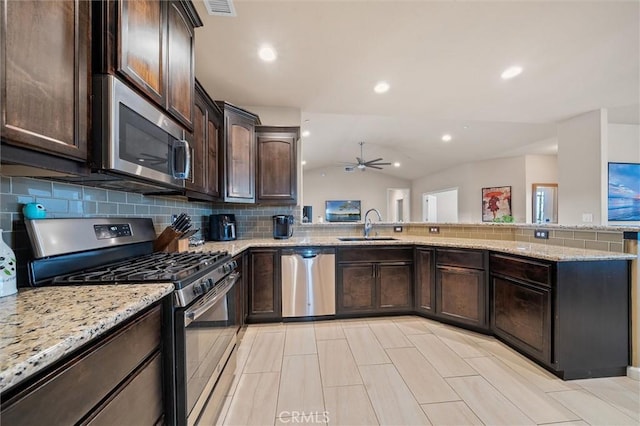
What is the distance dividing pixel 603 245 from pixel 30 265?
356cm

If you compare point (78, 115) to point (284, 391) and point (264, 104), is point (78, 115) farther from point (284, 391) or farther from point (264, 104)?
point (264, 104)

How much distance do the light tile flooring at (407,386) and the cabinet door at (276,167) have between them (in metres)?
1.52

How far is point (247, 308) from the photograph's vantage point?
2.70m

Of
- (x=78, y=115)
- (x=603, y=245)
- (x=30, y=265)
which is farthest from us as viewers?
(x=603, y=245)

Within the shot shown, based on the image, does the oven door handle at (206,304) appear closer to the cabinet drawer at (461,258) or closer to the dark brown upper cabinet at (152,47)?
the dark brown upper cabinet at (152,47)

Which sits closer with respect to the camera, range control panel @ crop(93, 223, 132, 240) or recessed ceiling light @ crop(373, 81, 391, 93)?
range control panel @ crop(93, 223, 132, 240)

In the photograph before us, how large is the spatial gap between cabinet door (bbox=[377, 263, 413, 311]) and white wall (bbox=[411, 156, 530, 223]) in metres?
5.11

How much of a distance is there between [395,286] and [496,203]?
5.34 m

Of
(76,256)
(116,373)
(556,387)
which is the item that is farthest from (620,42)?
(76,256)

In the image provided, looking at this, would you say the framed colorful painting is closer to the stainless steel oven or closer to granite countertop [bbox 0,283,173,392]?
the stainless steel oven

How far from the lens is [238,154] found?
286 centimetres

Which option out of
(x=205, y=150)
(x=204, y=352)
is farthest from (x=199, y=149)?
(x=204, y=352)

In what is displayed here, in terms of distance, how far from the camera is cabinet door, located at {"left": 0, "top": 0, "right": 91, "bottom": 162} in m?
0.73

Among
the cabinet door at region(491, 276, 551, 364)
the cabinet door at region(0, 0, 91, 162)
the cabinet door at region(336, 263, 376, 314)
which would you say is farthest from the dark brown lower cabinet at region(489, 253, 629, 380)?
the cabinet door at region(0, 0, 91, 162)
